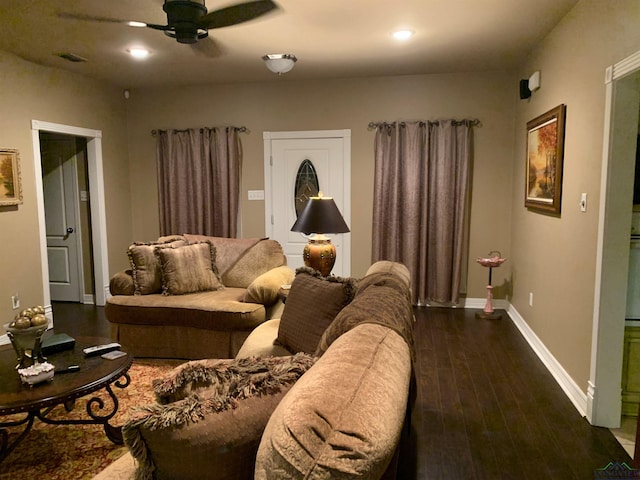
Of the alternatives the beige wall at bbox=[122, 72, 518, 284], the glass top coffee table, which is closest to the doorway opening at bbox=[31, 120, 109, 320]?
the beige wall at bbox=[122, 72, 518, 284]

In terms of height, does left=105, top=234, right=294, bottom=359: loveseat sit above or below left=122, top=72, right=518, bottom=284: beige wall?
below

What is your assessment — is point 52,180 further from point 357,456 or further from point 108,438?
point 357,456

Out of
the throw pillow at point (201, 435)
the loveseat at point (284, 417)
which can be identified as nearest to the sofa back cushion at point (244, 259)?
the loveseat at point (284, 417)

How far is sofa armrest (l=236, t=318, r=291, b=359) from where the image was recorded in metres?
2.57

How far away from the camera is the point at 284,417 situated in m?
0.99

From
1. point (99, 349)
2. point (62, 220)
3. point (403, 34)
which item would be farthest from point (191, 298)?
point (62, 220)

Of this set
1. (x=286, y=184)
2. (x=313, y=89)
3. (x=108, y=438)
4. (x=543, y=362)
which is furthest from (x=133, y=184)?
(x=543, y=362)

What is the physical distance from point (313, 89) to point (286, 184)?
112 centimetres

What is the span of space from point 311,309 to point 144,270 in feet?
6.65

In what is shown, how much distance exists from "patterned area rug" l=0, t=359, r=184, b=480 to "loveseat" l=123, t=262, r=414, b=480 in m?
1.30

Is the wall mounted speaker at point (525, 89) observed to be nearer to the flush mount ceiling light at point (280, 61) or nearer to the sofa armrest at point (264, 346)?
the flush mount ceiling light at point (280, 61)

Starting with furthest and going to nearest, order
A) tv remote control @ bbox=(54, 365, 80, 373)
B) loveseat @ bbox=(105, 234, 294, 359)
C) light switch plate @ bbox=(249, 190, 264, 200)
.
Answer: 1. light switch plate @ bbox=(249, 190, 264, 200)
2. loveseat @ bbox=(105, 234, 294, 359)
3. tv remote control @ bbox=(54, 365, 80, 373)

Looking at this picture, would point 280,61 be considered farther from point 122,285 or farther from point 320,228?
point 122,285

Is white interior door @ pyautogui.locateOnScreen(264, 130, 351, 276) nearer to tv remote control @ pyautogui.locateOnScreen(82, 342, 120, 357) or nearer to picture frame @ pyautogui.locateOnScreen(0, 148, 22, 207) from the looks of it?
picture frame @ pyautogui.locateOnScreen(0, 148, 22, 207)
